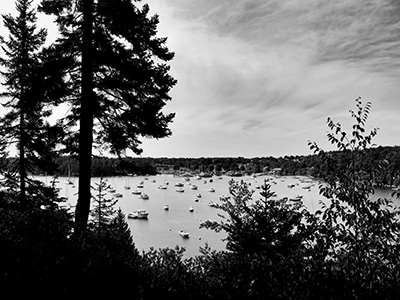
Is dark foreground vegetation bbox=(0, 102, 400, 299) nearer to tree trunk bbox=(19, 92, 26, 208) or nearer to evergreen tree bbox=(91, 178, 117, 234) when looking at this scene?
tree trunk bbox=(19, 92, 26, 208)

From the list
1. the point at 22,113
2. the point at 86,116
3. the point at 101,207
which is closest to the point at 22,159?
the point at 22,113

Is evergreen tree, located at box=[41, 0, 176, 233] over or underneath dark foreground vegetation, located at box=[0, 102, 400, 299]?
over

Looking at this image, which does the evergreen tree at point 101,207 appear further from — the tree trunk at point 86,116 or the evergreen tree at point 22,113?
the tree trunk at point 86,116

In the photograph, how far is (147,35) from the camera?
8914mm

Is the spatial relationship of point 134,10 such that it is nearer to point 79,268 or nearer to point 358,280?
point 79,268

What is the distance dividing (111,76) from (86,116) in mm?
1337

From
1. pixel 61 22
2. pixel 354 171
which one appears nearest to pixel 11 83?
pixel 61 22

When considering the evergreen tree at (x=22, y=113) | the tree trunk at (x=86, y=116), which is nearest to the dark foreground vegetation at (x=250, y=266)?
the tree trunk at (x=86, y=116)

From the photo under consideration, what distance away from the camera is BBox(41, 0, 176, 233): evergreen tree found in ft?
26.8

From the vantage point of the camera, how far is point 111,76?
28.0 ft

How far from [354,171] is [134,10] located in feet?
23.5

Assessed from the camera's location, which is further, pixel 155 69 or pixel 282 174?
pixel 282 174

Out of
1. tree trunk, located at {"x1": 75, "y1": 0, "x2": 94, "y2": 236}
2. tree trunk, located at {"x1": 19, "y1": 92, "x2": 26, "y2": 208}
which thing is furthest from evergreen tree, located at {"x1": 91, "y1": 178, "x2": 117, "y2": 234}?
tree trunk, located at {"x1": 75, "y1": 0, "x2": 94, "y2": 236}

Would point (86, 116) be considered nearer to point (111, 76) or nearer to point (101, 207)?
point (111, 76)
